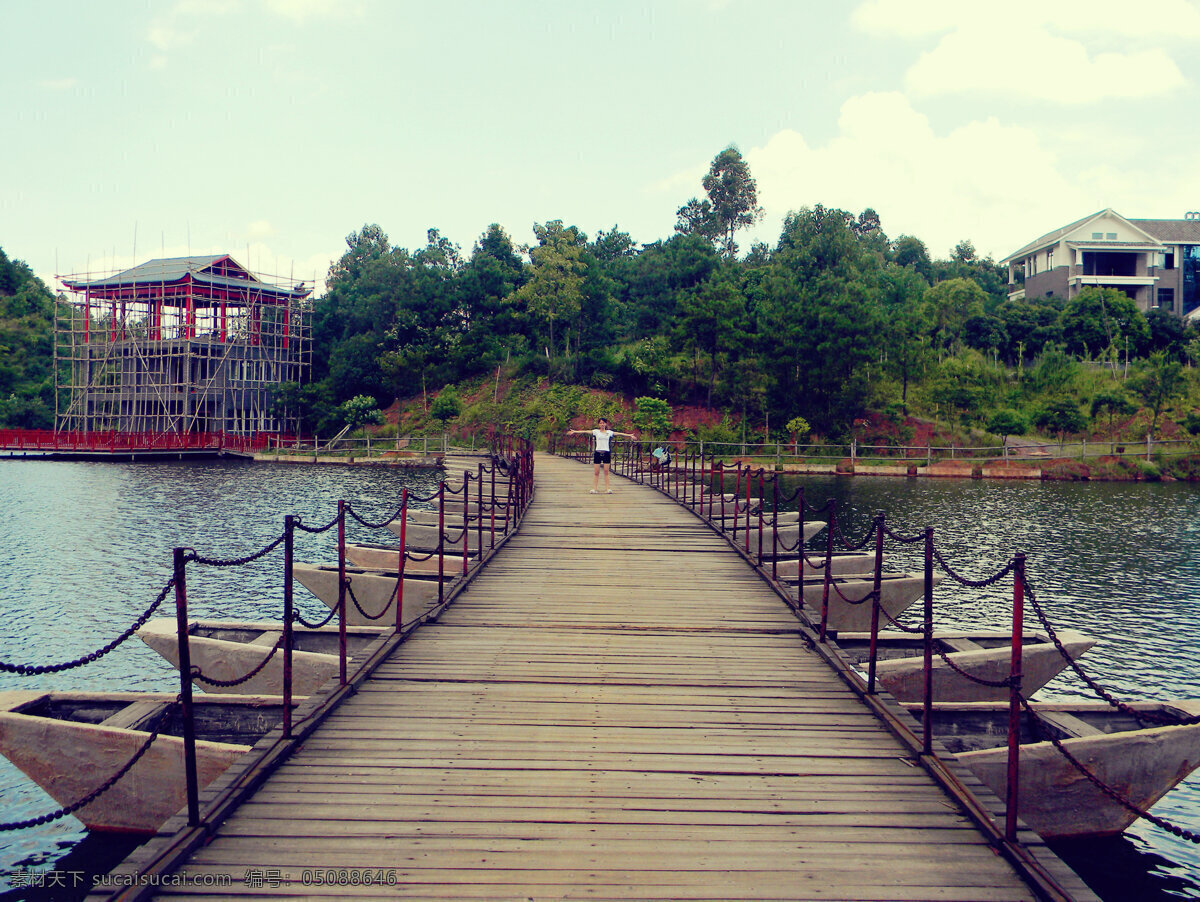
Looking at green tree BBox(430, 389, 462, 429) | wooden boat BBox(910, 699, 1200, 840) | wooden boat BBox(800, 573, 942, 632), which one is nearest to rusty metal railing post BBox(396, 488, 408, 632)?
→ wooden boat BBox(910, 699, 1200, 840)

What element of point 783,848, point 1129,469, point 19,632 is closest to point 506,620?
point 783,848

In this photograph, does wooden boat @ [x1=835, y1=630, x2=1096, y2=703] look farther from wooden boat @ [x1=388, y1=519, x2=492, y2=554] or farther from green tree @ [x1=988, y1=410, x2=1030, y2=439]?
green tree @ [x1=988, y1=410, x2=1030, y2=439]

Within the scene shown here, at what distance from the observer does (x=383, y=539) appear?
2077 centimetres

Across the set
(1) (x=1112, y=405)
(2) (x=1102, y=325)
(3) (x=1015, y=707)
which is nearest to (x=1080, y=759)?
(3) (x=1015, y=707)

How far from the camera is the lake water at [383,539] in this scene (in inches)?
277

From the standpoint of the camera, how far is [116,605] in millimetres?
14117

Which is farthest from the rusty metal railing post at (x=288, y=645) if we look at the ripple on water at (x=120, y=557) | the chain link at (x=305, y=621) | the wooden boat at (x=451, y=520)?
the wooden boat at (x=451, y=520)

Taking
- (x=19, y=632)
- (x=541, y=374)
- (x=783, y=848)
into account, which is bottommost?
(x=19, y=632)

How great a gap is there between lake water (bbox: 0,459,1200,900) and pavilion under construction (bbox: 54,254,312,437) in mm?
17579

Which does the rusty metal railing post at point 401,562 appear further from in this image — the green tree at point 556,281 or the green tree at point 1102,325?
the green tree at point 556,281

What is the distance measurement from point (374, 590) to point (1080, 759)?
794cm

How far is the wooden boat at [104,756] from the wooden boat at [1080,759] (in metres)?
5.30

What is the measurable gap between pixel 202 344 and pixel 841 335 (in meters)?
38.0

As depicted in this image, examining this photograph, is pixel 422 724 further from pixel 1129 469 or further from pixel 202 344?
pixel 202 344
